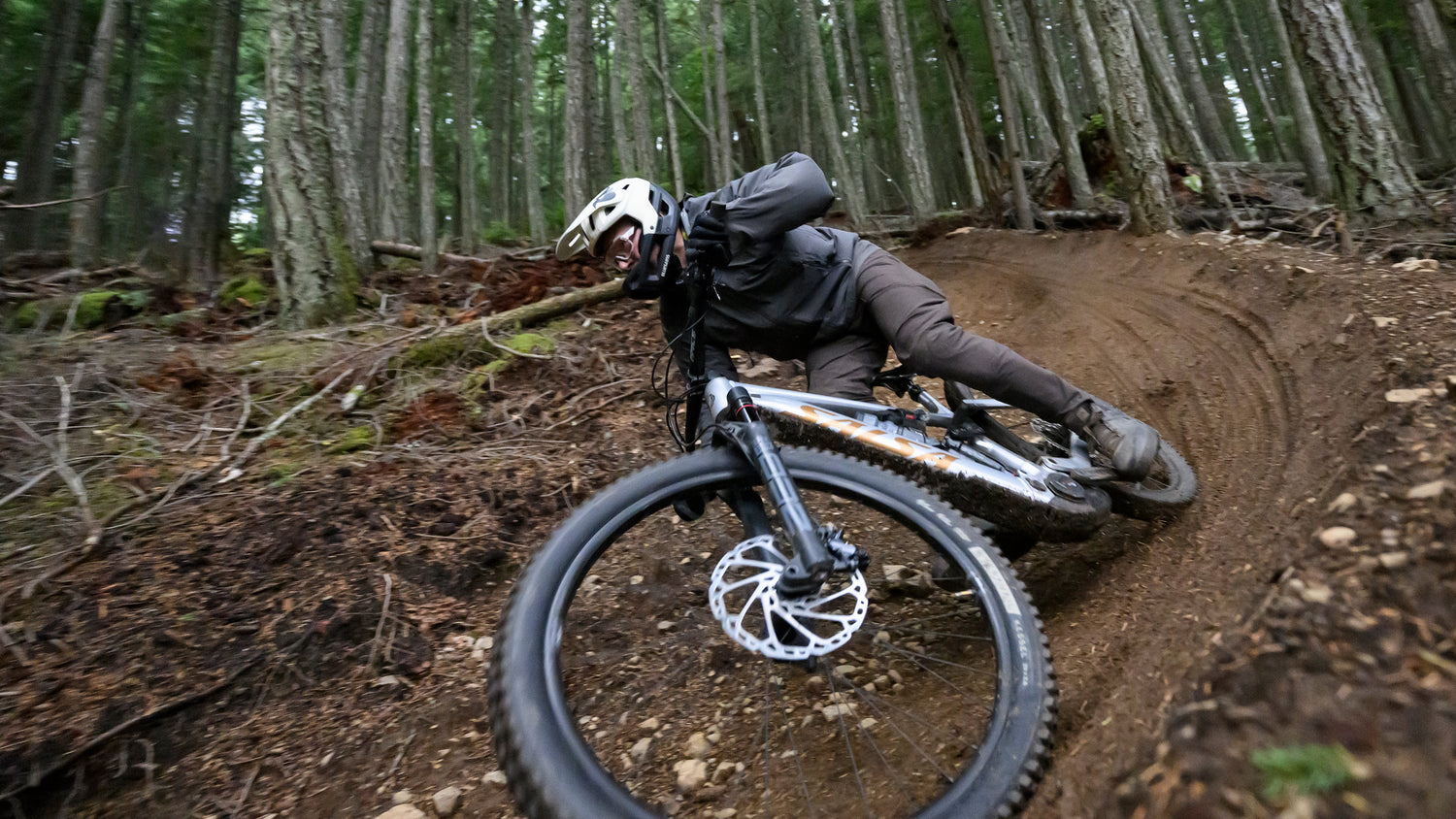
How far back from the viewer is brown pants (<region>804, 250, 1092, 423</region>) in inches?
114

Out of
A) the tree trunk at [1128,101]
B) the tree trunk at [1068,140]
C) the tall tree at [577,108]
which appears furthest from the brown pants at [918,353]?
the tall tree at [577,108]

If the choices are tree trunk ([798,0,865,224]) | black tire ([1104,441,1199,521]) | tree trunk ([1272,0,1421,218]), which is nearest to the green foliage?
black tire ([1104,441,1199,521])

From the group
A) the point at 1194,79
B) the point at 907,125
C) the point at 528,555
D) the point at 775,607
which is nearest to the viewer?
the point at 775,607

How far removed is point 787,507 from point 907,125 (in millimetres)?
10520

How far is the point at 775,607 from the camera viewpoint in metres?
2.10

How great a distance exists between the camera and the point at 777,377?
19.0 ft

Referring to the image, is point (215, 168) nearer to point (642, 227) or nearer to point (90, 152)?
point (90, 152)

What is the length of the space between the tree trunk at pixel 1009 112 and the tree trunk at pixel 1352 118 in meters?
3.37

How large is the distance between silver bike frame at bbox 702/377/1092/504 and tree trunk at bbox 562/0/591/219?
755 centimetres

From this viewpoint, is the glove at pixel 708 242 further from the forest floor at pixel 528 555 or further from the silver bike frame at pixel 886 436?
the forest floor at pixel 528 555

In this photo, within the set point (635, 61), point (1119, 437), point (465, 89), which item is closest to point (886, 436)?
point (1119, 437)

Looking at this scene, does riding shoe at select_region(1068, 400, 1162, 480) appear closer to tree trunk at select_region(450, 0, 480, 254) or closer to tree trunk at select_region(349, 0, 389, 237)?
tree trunk at select_region(349, 0, 389, 237)

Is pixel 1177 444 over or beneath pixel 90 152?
beneath

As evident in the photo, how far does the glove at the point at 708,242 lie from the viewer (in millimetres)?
2666
